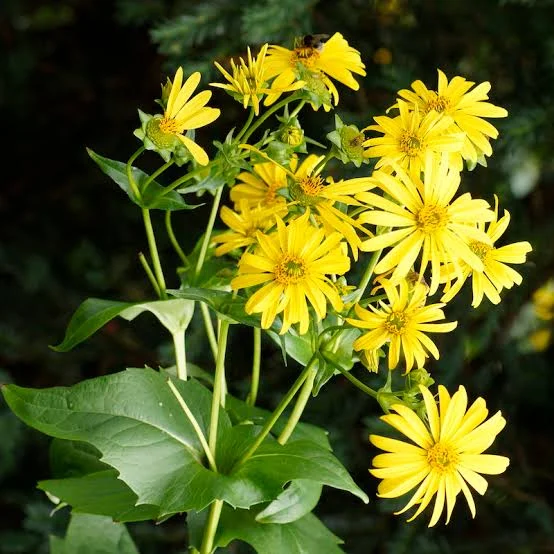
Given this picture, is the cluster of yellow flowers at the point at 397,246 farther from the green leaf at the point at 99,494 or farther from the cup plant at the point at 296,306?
the green leaf at the point at 99,494

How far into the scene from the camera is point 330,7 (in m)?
1.04

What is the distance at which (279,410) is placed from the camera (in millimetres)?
520

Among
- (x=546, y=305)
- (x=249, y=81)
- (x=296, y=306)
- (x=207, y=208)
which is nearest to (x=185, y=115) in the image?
(x=249, y=81)

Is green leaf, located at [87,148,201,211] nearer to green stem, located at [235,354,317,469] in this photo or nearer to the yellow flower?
green stem, located at [235,354,317,469]

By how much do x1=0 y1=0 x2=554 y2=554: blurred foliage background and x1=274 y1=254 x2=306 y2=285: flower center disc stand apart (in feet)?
1.07

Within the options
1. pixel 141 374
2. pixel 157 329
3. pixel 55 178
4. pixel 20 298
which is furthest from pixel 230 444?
pixel 55 178

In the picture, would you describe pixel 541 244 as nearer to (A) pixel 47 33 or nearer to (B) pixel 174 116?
(B) pixel 174 116

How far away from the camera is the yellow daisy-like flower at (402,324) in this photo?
1.68 ft

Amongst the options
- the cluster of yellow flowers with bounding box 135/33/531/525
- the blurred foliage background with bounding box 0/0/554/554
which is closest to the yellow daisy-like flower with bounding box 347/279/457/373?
the cluster of yellow flowers with bounding box 135/33/531/525

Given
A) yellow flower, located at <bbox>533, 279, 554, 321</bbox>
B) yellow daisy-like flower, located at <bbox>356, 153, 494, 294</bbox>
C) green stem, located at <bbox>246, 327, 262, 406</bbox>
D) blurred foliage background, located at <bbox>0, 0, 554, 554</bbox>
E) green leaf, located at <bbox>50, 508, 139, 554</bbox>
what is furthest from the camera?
yellow flower, located at <bbox>533, 279, 554, 321</bbox>

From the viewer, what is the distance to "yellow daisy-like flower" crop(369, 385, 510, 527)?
0.50m

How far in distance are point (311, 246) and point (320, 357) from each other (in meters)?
0.07

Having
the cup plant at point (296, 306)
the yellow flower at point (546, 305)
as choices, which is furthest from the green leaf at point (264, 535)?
the yellow flower at point (546, 305)

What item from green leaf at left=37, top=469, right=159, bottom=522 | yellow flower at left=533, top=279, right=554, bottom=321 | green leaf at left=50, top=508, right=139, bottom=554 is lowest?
green leaf at left=50, top=508, right=139, bottom=554
